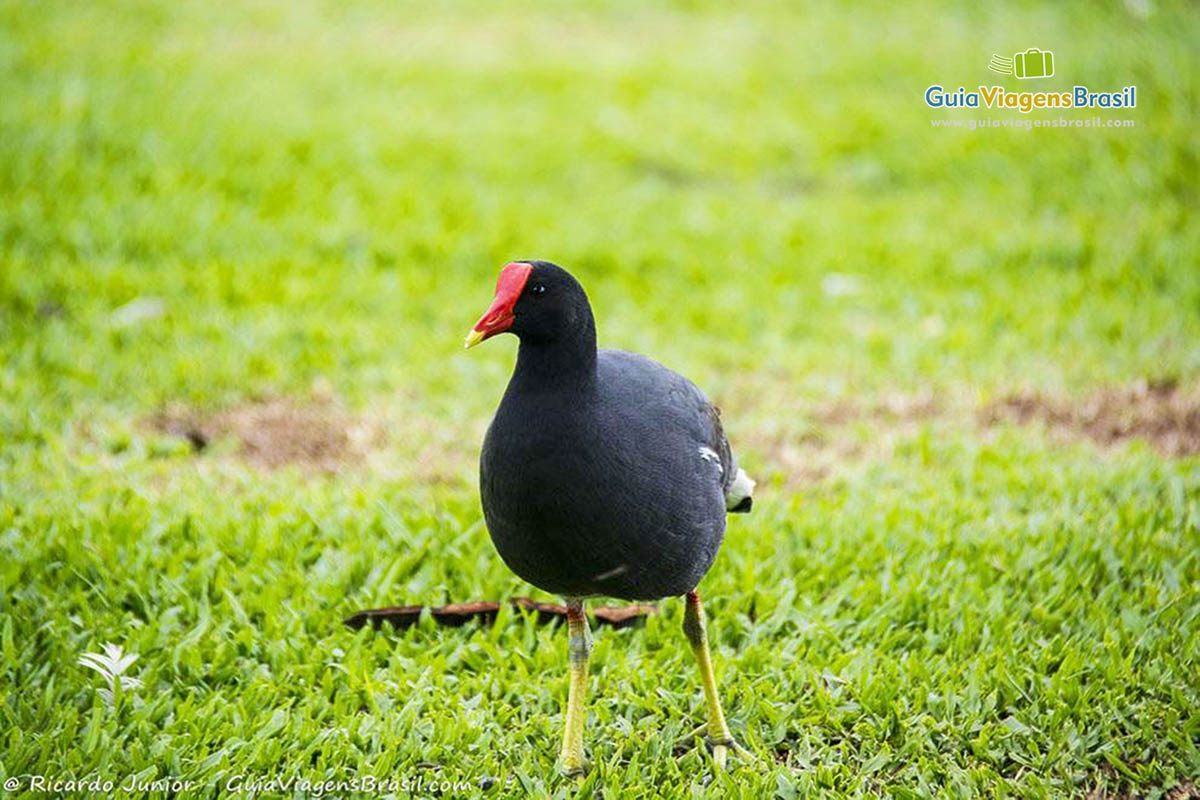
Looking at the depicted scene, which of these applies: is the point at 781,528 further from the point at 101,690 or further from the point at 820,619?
the point at 101,690

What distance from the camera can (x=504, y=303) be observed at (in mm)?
2961

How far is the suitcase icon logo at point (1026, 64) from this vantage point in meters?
9.26

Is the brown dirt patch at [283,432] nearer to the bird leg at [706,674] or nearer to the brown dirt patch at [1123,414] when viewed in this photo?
the bird leg at [706,674]

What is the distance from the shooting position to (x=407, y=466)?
207 inches

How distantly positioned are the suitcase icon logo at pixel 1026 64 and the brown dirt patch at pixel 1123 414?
416 centimetres

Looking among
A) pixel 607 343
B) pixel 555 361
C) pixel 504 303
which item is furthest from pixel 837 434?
pixel 504 303

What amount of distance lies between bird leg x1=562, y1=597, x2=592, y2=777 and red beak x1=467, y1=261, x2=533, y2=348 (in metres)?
0.89

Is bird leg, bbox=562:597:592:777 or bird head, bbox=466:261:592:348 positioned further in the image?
bird leg, bbox=562:597:592:777

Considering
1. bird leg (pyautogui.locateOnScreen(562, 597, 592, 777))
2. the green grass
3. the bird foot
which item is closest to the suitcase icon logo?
the green grass

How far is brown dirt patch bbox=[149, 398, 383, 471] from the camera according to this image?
5.34 metres

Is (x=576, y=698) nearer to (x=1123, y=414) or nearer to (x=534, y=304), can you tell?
(x=534, y=304)

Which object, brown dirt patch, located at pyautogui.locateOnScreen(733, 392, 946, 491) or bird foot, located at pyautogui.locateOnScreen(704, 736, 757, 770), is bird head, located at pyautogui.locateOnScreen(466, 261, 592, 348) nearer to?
bird foot, located at pyautogui.locateOnScreen(704, 736, 757, 770)

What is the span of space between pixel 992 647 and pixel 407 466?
2553 mm

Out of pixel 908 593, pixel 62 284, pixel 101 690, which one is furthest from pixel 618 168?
pixel 101 690
